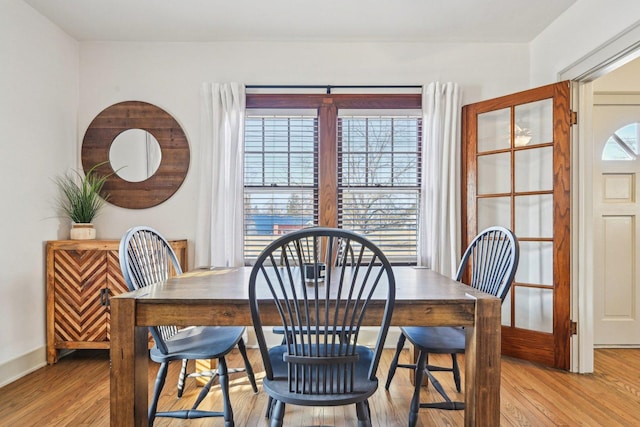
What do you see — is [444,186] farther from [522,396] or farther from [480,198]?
[522,396]

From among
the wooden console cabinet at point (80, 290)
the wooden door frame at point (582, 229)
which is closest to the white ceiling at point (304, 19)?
the wooden door frame at point (582, 229)

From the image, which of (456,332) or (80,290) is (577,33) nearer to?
(456,332)

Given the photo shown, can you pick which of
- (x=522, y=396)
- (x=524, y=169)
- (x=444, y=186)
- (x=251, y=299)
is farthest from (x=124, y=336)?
(x=524, y=169)

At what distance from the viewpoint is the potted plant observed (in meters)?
3.05

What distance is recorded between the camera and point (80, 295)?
2.85 m

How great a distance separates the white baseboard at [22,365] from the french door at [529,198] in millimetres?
3375

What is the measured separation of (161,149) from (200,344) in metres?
2.02

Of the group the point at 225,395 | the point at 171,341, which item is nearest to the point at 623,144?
the point at 225,395

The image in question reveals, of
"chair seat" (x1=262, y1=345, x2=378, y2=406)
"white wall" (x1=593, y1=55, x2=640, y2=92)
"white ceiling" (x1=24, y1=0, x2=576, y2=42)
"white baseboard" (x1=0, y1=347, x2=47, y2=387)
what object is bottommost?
"white baseboard" (x1=0, y1=347, x2=47, y2=387)

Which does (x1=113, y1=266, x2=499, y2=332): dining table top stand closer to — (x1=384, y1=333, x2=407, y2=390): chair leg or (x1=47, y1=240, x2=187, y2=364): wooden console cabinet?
(x1=384, y1=333, x2=407, y2=390): chair leg

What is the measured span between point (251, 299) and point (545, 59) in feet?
10.2

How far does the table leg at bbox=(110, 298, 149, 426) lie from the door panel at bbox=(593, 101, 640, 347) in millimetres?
3544

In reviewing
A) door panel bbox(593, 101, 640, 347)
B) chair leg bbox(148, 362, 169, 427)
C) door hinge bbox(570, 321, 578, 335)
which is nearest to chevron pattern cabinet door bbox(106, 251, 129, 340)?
chair leg bbox(148, 362, 169, 427)

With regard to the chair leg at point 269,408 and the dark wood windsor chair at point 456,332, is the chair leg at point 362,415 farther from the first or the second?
the chair leg at point 269,408
